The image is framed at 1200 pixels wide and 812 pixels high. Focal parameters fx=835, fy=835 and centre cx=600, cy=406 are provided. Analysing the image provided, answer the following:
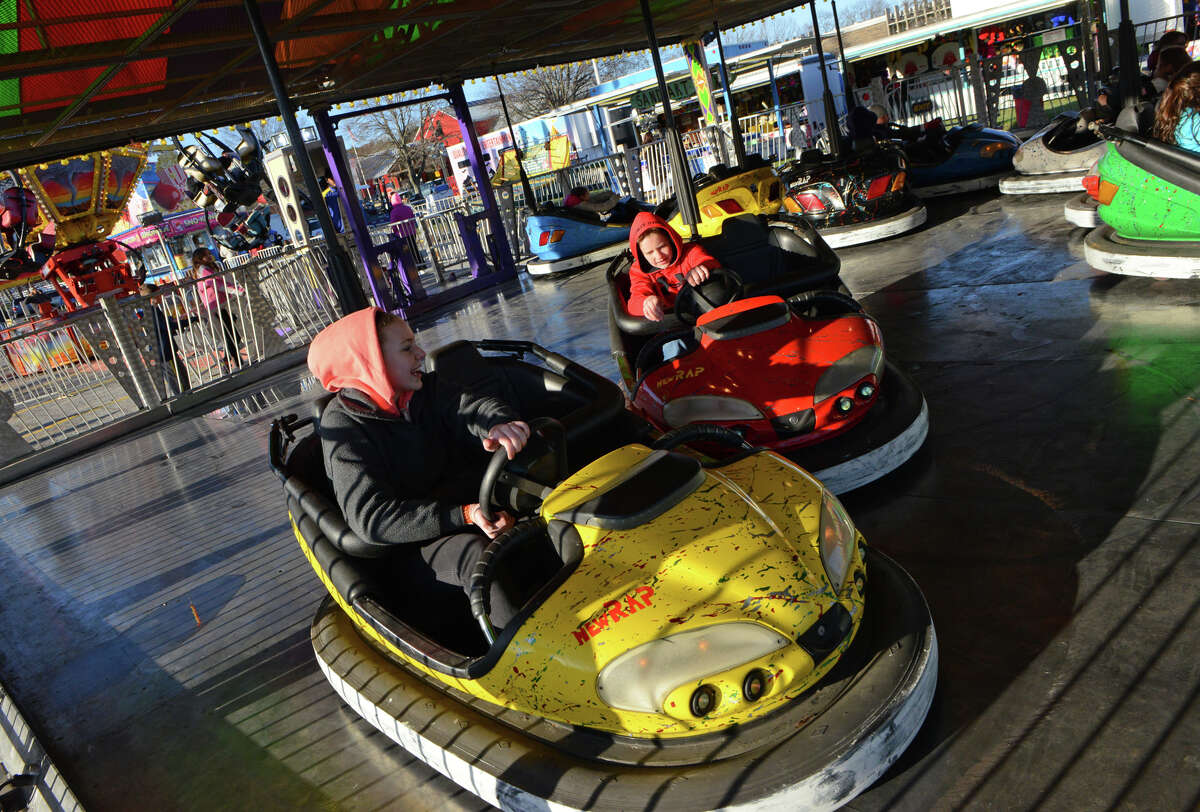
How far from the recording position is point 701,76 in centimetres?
1259

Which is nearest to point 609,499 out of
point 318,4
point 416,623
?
point 416,623

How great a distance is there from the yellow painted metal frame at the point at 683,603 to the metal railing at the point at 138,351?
7173 millimetres

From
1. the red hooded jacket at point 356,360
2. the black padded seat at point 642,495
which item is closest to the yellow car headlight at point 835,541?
the black padded seat at point 642,495

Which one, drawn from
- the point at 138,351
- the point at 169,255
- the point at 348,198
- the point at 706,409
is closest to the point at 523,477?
the point at 706,409

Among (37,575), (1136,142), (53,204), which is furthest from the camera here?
(53,204)

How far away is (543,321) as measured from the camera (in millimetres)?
7379

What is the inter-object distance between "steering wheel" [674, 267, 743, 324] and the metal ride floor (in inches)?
37.0

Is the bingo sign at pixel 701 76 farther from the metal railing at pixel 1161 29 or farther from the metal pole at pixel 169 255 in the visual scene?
the metal pole at pixel 169 255

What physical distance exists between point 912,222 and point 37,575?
6512 mm

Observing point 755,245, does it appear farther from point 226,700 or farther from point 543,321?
point 543,321

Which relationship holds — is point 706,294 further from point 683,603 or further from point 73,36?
point 73,36

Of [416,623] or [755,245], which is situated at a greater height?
[755,245]

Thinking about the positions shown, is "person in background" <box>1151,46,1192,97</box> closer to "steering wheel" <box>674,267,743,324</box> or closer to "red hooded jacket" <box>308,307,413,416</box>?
"steering wheel" <box>674,267,743,324</box>

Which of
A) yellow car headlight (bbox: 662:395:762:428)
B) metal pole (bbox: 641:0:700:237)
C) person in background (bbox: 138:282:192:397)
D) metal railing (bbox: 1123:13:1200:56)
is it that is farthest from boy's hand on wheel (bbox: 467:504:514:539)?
metal railing (bbox: 1123:13:1200:56)
